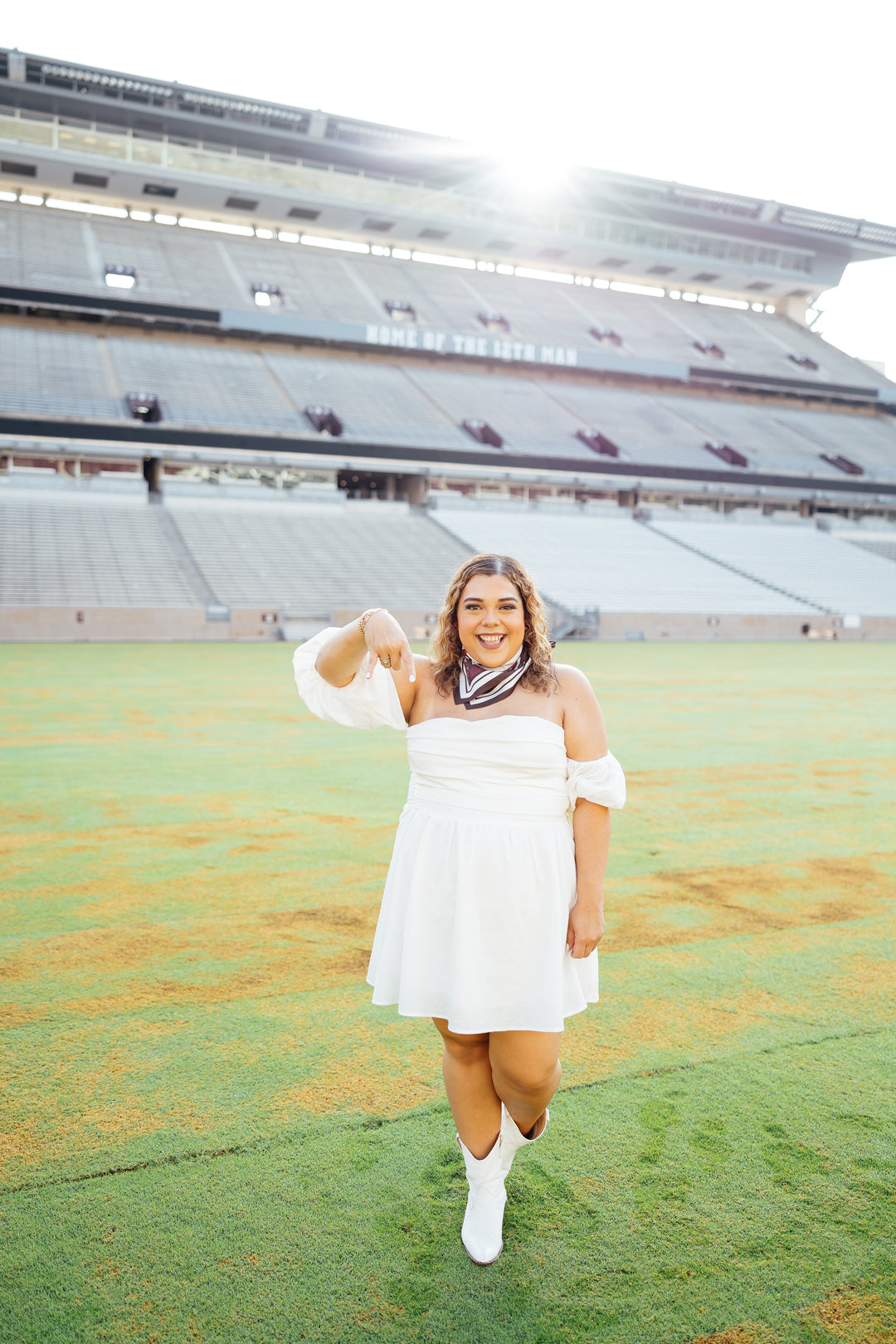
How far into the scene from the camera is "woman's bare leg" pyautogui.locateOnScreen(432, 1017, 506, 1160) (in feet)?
8.89

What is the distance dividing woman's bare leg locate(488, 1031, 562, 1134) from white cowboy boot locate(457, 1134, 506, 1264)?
0.13 m

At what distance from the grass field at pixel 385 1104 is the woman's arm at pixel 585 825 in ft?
2.79

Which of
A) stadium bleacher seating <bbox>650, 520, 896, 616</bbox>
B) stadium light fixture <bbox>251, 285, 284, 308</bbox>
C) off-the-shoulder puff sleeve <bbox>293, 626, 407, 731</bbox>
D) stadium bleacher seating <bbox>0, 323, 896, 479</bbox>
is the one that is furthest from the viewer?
stadium light fixture <bbox>251, 285, 284, 308</bbox>

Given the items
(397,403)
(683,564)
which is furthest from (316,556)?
(683,564)

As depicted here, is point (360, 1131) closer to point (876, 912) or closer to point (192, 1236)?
point (192, 1236)

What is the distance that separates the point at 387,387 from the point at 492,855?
42.3 metres

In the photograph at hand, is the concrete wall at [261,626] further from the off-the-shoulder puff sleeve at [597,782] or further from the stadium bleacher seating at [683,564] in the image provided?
the off-the-shoulder puff sleeve at [597,782]

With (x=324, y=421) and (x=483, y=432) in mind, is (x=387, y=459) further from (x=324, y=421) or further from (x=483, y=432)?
(x=483, y=432)

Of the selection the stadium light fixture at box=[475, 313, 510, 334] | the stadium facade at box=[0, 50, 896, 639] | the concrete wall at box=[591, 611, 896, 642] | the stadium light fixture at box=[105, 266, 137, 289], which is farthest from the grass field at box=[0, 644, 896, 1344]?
the stadium light fixture at box=[475, 313, 510, 334]

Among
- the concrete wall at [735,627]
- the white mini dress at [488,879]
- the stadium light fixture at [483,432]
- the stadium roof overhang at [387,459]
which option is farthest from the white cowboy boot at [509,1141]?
the stadium light fixture at [483,432]

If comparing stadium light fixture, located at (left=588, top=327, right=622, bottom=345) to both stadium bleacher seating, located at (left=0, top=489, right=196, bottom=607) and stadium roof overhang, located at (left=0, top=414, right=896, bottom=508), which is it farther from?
stadium bleacher seating, located at (left=0, top=489, right=196, bottom=607)

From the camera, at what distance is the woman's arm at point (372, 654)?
2.60 m

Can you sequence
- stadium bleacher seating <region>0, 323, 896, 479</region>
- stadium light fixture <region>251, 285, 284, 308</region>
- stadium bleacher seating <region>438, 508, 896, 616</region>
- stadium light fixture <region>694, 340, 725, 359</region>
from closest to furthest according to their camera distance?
1. stadium bleacher seating <region>438, 508, 896, 616</region>
2. stadium bleacher seating <region>0, 323, 896, 479</region>
3. stadium light fixture <region>251, 285, 284, 308</region>
4. stadium light fixture <region>694, 340, 725, 359</region>

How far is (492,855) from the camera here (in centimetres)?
258
